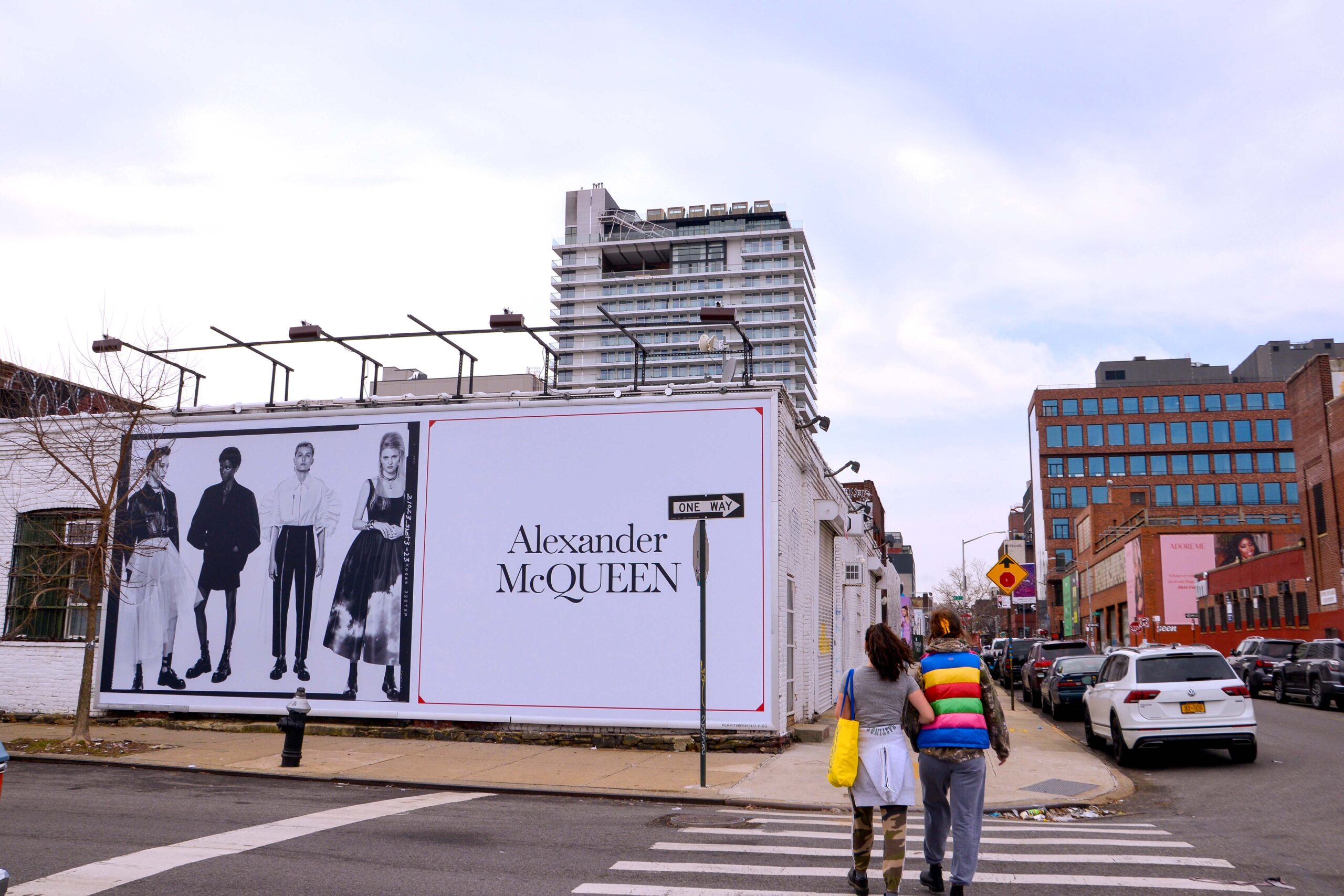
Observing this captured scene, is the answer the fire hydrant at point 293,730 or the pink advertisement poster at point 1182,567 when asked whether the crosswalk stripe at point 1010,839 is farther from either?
the pink advertisement poster at point 1182,567

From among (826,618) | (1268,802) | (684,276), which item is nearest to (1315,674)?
(826,618)

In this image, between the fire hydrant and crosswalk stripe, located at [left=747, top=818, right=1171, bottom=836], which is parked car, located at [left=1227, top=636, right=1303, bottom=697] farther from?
the fire hydrant

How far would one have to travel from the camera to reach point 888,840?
6457mm

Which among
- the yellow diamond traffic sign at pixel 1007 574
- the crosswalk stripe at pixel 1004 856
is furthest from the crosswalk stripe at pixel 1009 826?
the yellow diamond traffic sign at pixel 1007 574

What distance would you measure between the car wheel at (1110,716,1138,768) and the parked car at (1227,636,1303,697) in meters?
17.2

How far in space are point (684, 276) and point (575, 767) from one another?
125 m

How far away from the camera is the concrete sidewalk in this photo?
1135cm

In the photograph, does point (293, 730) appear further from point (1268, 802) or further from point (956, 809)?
point (1268, 802)

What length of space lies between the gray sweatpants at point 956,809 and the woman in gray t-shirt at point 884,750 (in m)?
0.24

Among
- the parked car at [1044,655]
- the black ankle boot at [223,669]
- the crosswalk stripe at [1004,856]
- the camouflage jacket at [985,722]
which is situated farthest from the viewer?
the parked car at [1044,655]

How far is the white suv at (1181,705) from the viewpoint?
13906mm

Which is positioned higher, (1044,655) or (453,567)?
(453,567)

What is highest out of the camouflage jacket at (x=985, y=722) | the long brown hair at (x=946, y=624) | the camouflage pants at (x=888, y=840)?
the long brown hair at (x=946, y=624)

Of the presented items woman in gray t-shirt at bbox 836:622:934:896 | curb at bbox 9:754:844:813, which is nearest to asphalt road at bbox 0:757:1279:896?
curb at bbox 9:754:844:813
